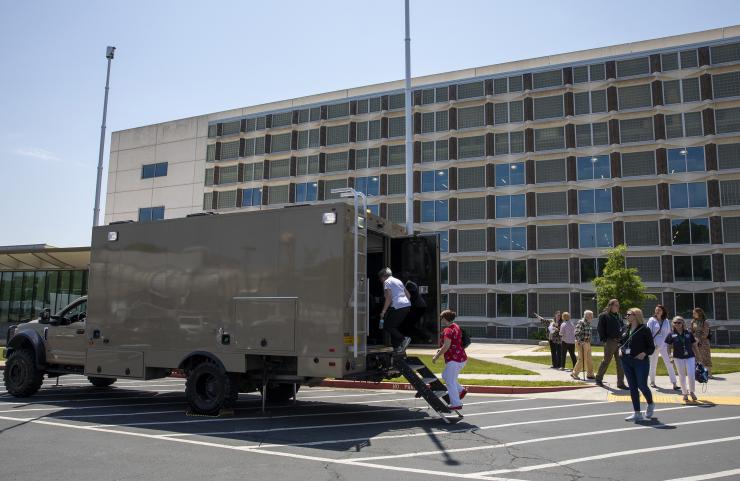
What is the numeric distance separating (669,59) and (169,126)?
157 feet

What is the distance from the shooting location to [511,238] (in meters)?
46.1

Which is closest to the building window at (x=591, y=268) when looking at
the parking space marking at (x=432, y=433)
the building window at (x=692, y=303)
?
the building window at (x=692, y=303)

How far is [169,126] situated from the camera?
Result: 6197 cm

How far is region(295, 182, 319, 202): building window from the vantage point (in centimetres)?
5381

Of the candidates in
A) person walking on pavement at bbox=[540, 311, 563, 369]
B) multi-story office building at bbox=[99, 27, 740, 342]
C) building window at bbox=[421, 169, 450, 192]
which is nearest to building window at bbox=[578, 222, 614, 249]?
multi-story office building at bbox=[99, 27, 740, 342]

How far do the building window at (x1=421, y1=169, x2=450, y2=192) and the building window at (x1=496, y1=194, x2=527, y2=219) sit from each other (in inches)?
181

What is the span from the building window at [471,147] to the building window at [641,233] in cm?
1263

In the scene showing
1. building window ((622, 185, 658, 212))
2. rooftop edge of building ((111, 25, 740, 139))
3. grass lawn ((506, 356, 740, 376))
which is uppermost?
rooftop edge of building ((111, 25, 740, 139))

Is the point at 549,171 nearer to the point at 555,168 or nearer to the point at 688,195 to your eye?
the point at 555,168

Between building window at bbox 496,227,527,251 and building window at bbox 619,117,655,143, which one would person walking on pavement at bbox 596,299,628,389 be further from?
building window at bbox 619,117,655,143

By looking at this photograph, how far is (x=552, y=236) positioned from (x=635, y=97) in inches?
477

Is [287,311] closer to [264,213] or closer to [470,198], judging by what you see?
[264,213]

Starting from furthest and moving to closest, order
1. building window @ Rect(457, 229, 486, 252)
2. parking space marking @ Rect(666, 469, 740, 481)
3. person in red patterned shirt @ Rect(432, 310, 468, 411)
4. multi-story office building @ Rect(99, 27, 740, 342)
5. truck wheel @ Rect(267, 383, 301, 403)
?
building window @ Rect(457, 229, 486, 252)
multi-story office building @ Rect(99, 27, 740, 342)
truck wheel @ Rect(267, 383, 301, 403)
person in red patterned shirt @ Rect(432, 310, 468, 411)
parking space marking @ Rect(666, 469, 740, 481)

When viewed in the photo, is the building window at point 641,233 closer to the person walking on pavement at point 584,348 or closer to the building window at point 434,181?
the building window at point 434,181
